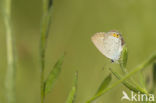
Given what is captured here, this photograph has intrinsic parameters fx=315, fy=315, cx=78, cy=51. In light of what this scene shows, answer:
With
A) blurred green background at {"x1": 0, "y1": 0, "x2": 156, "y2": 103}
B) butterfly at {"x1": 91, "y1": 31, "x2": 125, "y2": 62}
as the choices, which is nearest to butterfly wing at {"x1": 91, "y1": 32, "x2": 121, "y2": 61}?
butterfly at {"x1": 91, "y1": 31, "x2": 125, "y2": 62}

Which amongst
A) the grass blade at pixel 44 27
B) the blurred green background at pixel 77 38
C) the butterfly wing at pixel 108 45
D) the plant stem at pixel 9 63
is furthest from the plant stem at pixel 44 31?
the blurred green background at pixel 77 38

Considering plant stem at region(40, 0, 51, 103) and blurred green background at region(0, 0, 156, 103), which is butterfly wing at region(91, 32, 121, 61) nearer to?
plant stem at region(40, 0, 51, 103)

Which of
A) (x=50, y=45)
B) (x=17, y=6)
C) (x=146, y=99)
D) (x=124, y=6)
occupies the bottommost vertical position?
(x=50, y=45)

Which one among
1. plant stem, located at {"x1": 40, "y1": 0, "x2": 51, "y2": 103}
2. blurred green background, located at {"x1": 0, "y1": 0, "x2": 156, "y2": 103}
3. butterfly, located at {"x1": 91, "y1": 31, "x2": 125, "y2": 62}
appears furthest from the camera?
blurred green background, located at {"x1": 0, "y1": 0, "x2": 156, "y2": 103}

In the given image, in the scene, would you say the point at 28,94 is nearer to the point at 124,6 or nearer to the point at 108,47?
the point at 108,47

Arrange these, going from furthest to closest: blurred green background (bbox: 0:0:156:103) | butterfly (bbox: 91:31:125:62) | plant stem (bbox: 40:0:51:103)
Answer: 1. blurred green background (bbox: 0:0:156:103)
2. butterfly (bbox: 91:31:125:62)
3. plant stem (bbox: 40:0:51:103)

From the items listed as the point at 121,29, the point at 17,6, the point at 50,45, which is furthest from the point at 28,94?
the point at 17,6
